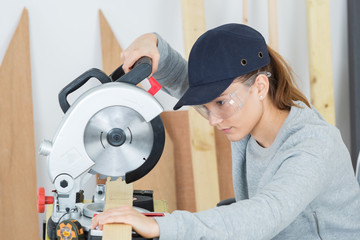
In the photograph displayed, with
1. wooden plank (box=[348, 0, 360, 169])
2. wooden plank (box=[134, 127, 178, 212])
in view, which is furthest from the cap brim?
wooden plank (box=[348, 0, 360, 169])

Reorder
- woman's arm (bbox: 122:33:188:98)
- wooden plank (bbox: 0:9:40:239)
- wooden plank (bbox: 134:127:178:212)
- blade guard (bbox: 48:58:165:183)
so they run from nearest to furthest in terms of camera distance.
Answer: blade guard (bbox: 48:58:165:183), woman's arm (bbox: 122:33:188:98), wooden plank (bbox: 0:9:40:239), wooden plank (bbox: 134:127:178:212)

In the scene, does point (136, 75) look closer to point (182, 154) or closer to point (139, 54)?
point (139, 54)

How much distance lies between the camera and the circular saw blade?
47.2 inches

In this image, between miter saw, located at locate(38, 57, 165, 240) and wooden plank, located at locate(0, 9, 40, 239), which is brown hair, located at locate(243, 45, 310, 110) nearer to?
miter saw, located at locate(38, 57, 165, 240)

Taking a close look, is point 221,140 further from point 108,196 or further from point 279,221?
point 279,221

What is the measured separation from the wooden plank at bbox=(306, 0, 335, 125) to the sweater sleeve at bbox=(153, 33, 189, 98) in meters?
1.21

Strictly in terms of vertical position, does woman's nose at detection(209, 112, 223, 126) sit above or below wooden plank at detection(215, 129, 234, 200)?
above

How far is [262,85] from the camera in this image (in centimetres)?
142

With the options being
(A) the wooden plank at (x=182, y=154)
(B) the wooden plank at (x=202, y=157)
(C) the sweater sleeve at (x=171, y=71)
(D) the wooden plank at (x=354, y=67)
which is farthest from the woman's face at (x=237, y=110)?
(D) the wooden plank at (x=354, y=67)

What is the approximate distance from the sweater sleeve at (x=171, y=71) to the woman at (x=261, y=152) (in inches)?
2.4

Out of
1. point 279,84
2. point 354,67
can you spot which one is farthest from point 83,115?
point 354,67

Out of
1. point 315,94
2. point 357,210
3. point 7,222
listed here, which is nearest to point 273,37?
point 315,94

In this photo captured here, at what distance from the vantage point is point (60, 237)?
1.18 meters

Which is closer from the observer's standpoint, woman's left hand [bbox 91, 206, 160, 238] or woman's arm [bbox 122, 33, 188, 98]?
woman's left hand [bbox 91, 206, 160, 238]
